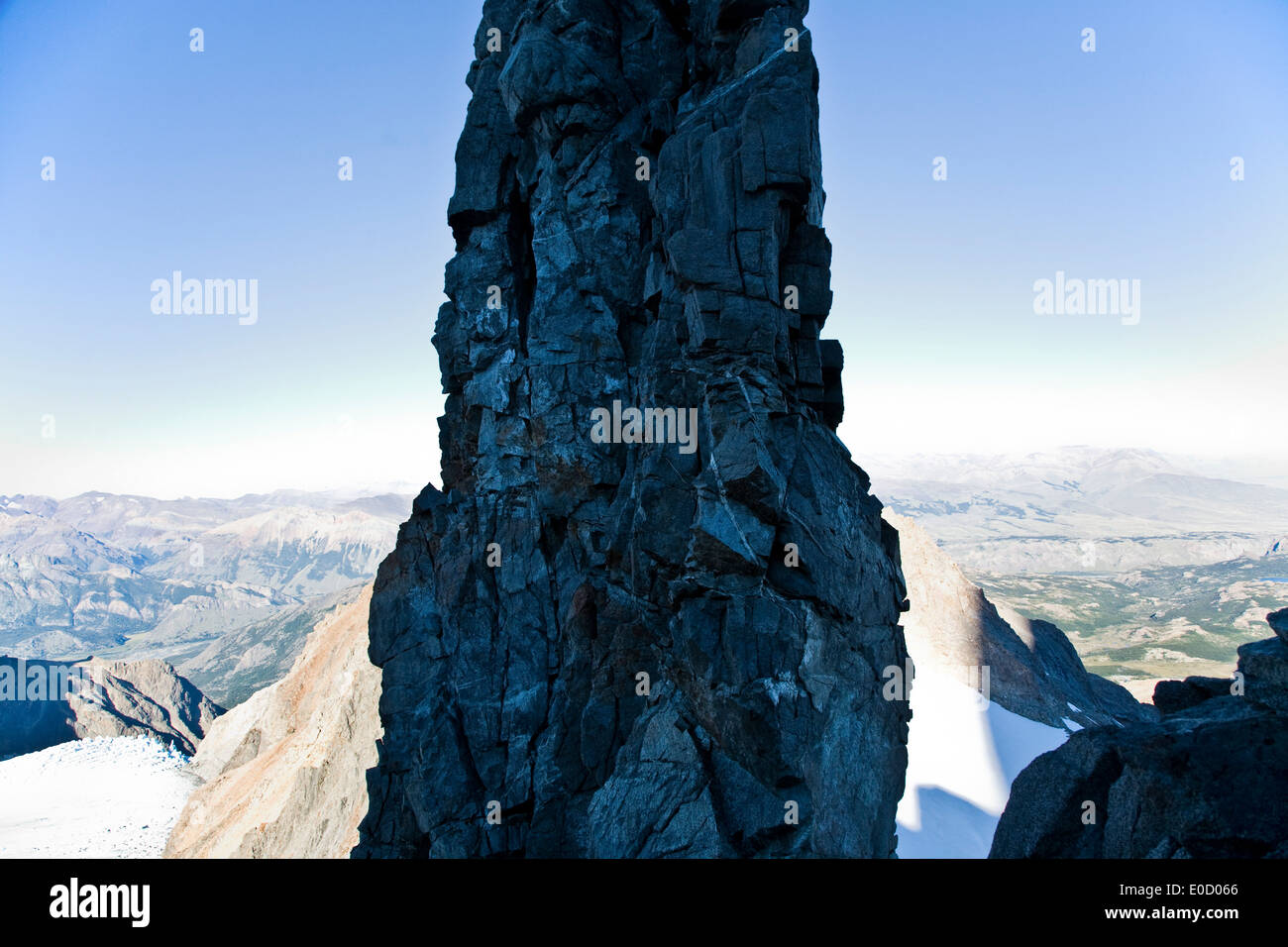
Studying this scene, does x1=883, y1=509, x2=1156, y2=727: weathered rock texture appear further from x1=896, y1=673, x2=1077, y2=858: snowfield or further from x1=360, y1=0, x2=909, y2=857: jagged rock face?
x1=360, y1=0, x2=909, y2=857: jagged rock face

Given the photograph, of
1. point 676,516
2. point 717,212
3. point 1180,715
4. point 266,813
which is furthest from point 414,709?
point 266,813

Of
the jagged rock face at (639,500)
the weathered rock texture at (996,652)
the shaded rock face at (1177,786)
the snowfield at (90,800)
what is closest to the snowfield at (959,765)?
the weathered rock texture at (996,652)

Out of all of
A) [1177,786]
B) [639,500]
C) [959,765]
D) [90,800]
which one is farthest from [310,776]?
[90,800]

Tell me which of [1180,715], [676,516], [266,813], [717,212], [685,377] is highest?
[717,212]

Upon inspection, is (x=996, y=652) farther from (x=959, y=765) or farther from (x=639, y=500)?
(x=639, y=500)

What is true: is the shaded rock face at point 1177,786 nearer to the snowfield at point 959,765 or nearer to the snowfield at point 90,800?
the snowfield at point 959,765
